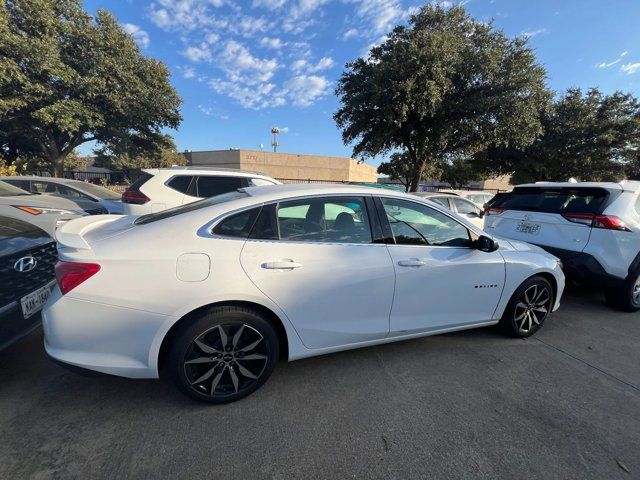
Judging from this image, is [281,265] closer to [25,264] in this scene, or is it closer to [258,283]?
[258,283]

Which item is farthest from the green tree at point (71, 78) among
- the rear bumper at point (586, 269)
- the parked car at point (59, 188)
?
the rear bumper at point (586, 269)

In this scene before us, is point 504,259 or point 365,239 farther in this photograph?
point 504,259

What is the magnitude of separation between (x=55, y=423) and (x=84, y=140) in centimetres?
2448

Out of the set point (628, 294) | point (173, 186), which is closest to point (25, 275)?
point (173, 186)

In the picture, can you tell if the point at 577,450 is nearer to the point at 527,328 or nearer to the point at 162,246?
the point at 527,328

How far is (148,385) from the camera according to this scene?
248cm

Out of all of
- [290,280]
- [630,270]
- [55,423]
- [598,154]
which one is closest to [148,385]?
[55,423]

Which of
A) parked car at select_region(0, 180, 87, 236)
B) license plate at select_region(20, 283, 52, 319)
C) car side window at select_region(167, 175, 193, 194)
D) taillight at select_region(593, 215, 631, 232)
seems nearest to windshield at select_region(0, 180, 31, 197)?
parked car at select_region(0, 180, 87, 236)

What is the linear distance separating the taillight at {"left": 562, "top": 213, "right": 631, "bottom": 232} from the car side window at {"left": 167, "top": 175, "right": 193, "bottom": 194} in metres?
5.94

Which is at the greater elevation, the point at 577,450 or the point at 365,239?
the point at 365,239

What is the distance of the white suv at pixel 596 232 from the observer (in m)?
3.87

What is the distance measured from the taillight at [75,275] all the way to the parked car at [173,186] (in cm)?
369

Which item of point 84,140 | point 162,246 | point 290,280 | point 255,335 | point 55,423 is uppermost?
point 84,140

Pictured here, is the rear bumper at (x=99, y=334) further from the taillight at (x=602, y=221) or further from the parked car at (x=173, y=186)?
the taillight at (x=602, y=221)
